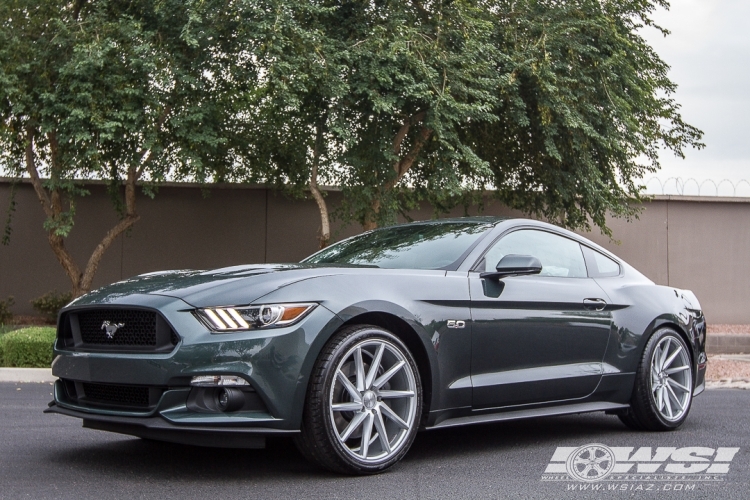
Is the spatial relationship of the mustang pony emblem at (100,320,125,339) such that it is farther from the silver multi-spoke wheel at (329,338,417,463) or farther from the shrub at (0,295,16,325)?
the shrub at (0,295,16,325)

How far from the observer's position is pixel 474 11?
15.1m

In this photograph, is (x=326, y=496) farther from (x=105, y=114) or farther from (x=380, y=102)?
(x=105, y=114)

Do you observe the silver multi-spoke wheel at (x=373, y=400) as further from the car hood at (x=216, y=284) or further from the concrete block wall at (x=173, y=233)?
the concrete block wall at (x=173, y=233)

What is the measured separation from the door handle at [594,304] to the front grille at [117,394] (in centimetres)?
300

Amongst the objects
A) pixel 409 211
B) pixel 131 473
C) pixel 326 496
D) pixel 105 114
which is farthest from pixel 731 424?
pixel 409 211

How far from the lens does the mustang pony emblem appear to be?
4.82 metres

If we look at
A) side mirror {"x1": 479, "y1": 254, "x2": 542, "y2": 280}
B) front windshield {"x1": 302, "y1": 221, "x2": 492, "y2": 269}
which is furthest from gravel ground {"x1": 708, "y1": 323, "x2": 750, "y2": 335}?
side mirror {"x1": 479, "y1": 254, "x2": 542, "y2": 280}

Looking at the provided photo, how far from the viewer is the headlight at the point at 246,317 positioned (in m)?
4.56

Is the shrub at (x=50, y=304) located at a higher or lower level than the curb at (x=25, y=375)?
higher

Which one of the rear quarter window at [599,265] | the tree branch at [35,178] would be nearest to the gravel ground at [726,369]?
the rear quarter window at [599,265]

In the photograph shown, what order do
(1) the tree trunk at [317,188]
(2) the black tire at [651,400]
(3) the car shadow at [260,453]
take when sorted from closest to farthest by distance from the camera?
(3) the car shadow at [260,453], (2) the black tire at [651,400], (1) the tree trunk at [317,188]

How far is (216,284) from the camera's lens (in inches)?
188

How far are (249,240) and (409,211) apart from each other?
11.3 ft

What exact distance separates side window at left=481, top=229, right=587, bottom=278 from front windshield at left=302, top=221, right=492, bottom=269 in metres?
0.17
